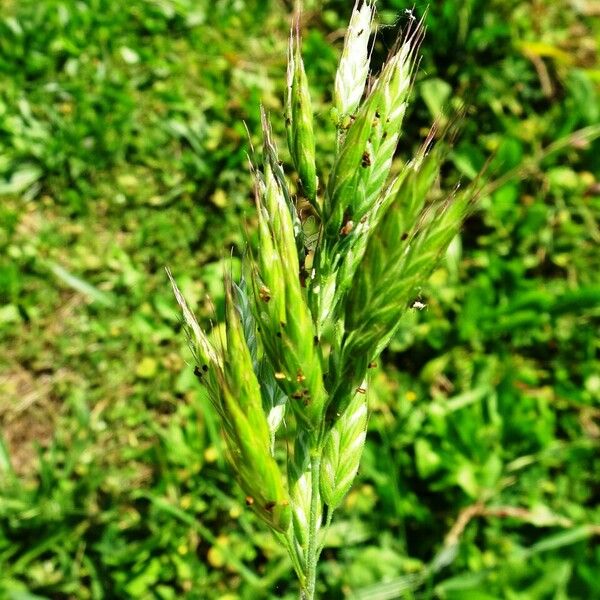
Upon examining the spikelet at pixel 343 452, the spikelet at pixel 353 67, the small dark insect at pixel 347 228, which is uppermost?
the spikelet at pixel 353 67

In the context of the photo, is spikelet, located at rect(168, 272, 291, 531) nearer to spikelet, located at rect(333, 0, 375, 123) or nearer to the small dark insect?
the small dark insect

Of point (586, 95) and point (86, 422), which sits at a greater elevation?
point (586, 95)

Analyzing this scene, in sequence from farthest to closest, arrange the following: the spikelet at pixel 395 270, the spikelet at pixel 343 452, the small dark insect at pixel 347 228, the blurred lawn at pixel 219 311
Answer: the blurred lawn at pixel 219 311 < the spikelet at pixel 343 452 < the small dark insect at pixel 347 228 < the spikelet at pixel 395 270

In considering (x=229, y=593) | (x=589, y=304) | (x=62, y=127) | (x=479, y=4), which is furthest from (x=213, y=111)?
(x=229, y=593)

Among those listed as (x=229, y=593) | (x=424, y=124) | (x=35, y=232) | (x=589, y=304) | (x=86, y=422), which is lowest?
(x=229, y=593)

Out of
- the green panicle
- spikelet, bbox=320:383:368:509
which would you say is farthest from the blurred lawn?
the green panicle

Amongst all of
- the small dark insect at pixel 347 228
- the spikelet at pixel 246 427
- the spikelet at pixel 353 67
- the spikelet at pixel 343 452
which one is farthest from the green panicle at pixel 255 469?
the spikelet at pixel 353 67

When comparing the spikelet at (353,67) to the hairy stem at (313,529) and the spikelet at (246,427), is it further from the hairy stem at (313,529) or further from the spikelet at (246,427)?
the hairy stem at (313,529)

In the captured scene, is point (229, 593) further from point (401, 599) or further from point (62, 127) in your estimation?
point (62, 127)
